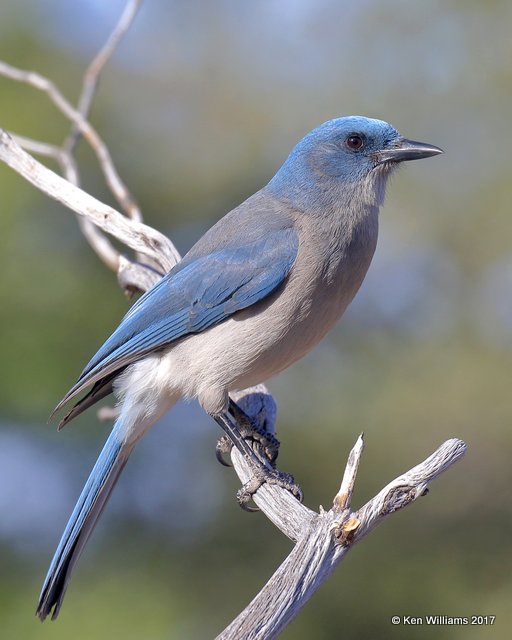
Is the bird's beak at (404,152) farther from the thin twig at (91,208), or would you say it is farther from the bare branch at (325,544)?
the bare branch at (325,544)

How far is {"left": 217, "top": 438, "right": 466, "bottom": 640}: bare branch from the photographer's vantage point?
3164 millimetres

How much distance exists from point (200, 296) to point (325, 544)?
1.58 meters

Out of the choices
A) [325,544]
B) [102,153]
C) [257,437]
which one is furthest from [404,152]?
[325,544]

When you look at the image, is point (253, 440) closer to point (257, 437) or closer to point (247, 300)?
point (257, 437)

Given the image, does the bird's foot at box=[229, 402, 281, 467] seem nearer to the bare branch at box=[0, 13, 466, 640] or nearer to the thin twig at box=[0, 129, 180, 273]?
the bare branch at box=[0, 13, 466, 640]

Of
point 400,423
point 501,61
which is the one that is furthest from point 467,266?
point 501,61

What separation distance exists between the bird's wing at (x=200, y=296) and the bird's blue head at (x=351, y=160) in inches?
12.0

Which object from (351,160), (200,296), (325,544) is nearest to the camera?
(325,544)

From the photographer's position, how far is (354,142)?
4.60 metres

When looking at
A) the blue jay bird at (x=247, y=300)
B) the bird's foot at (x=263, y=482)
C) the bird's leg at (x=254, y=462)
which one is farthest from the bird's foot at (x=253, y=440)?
the bird's foot at (x=263, y=482)

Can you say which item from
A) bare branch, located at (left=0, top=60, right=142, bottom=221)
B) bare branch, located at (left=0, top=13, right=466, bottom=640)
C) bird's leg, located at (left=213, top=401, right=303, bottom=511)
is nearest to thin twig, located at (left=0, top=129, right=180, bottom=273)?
bare branch, located at (left=0, top=13, right=466, bottom=640)

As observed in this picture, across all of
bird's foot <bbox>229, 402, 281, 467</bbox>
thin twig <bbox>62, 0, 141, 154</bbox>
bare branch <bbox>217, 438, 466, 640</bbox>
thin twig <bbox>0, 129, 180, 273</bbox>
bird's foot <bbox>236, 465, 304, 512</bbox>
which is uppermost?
thin twig <bbox>62, 0, 141, 154</bbox>

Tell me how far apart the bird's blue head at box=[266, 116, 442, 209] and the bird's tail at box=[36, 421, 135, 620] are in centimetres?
153

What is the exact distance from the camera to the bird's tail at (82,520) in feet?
13.6
